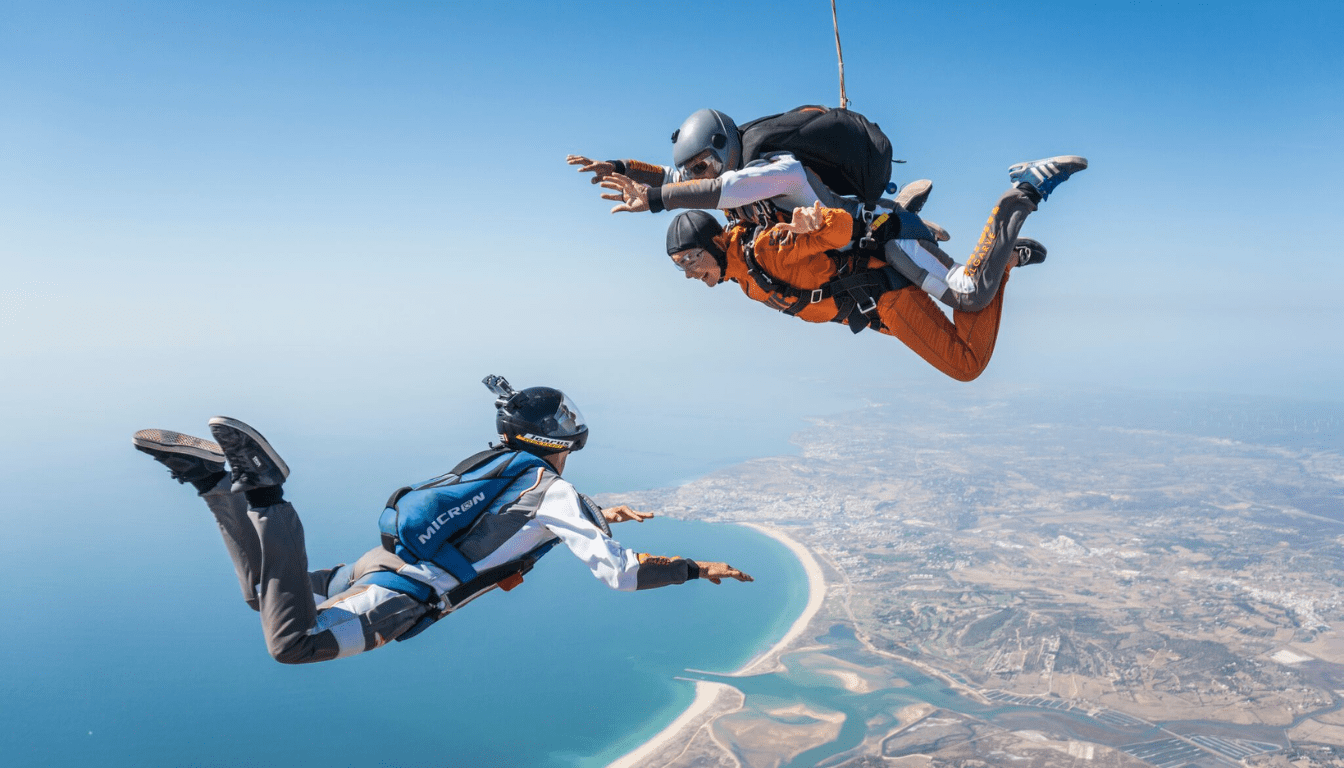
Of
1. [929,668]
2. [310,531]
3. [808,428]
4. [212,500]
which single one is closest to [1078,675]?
[929,668]

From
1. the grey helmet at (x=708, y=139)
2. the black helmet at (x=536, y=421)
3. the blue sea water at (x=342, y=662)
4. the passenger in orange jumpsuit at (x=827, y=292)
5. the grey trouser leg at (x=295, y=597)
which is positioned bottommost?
the blue sea water at (x=342, y=662)

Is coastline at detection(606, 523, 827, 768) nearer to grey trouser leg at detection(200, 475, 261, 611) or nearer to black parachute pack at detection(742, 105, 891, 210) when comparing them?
grey trouser leg at detection(200, 475, 261, 611)

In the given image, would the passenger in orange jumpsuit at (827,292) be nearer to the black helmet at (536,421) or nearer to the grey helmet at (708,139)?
the grey helmet at (708,139)

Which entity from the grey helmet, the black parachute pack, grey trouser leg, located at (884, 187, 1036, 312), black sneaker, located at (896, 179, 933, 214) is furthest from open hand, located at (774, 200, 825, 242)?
black sneaker, located at (896, 179, 933, 214)

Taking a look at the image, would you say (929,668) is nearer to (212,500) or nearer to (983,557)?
(983,557)

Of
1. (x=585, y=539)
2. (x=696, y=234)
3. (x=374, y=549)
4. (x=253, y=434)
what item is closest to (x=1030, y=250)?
(x=696, y=234)

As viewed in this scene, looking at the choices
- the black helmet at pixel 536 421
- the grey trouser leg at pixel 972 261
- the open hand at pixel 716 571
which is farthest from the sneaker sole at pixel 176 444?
the grey trouser leg at pixel 972 261

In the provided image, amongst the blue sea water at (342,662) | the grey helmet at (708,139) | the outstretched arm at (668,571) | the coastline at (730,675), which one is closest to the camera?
the outstretched arm at (668,571)
